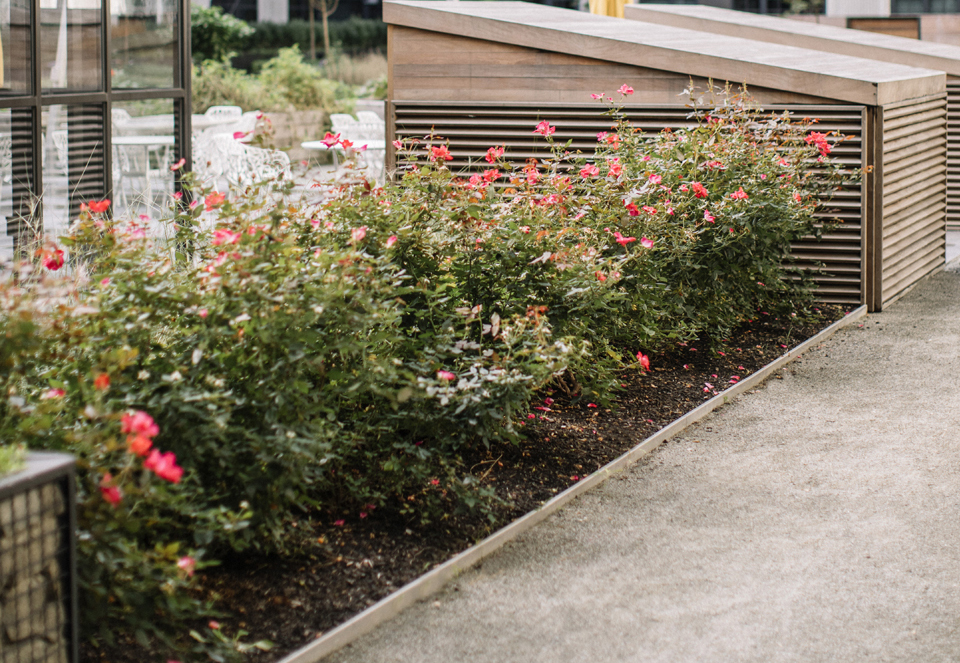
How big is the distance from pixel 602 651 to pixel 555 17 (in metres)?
6.87

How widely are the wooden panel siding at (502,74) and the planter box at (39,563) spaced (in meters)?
6.12

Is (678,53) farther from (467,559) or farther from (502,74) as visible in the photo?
(467,559)

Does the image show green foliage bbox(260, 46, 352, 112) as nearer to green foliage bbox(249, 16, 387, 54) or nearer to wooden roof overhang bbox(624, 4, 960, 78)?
wooden roof overhang bbox(624, 4, 960, 78)

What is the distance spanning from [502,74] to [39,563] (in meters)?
6.31

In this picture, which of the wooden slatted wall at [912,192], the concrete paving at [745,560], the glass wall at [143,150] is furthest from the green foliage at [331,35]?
the concrete paving at [745,560]

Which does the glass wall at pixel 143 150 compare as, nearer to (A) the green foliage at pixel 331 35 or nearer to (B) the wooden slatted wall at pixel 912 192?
(B) the wooden slatted wall at pixel 912 192

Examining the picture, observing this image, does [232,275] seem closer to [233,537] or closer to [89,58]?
[233,537]

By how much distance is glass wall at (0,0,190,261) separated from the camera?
22.1 ft

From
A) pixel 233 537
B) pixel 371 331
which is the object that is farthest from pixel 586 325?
pixel 233 537

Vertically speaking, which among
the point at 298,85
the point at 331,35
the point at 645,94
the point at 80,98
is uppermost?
the point at 331,35

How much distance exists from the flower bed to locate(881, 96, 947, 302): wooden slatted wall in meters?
2.79

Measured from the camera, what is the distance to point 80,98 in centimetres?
727

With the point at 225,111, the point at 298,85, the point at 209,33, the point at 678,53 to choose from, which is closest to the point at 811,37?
the point at 678,53

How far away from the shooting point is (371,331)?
12.4 feet
